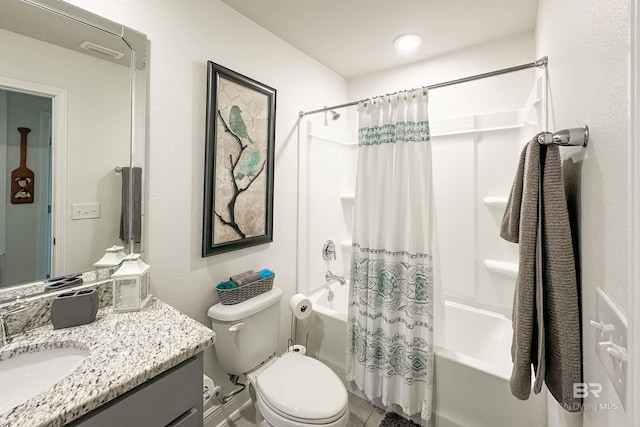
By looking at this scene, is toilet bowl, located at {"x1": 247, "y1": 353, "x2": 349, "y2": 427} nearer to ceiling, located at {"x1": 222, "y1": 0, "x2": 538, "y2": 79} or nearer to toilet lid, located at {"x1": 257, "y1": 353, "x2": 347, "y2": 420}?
toilet lid, located at {"x1": 257, "y1": 353, "x2": 347, "y2": 420}

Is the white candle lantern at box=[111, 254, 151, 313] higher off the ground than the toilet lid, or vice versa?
the white candle lantern at box=[111, 254, 151, 313]

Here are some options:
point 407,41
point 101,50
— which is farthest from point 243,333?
point 407,41

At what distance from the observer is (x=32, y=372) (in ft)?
2.87

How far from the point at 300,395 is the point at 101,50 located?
1.81 metres

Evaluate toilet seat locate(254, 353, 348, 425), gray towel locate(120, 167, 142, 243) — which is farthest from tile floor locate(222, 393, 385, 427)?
gray towel locate(120, 167, 142, 243)

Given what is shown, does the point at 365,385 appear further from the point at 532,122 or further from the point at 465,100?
the point at 465,100

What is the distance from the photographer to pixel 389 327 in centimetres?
167

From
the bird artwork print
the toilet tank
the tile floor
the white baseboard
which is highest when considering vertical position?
the bird artwork print

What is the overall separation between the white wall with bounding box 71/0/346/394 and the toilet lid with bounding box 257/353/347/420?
0.44m

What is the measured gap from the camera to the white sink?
81cm

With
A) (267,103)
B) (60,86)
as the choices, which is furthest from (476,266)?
(60,86)

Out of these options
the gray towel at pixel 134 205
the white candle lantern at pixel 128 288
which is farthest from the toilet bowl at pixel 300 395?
the gray towel at pixel 134 205

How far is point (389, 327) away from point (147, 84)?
1854mm

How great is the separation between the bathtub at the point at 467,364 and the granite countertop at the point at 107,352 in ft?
3.98
